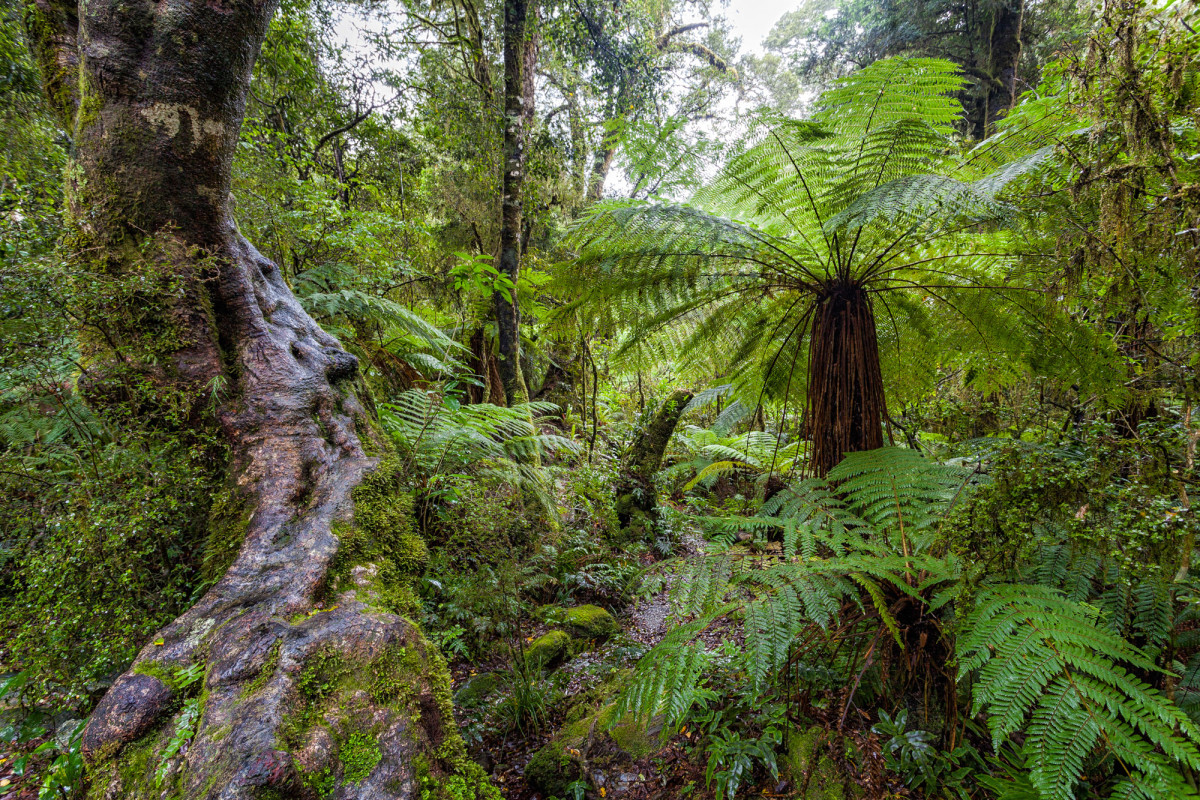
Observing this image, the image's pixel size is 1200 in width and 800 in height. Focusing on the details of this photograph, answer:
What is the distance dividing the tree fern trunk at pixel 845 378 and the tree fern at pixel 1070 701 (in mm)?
877

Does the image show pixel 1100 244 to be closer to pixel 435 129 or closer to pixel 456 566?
pixel 456 566

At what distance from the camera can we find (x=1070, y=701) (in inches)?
40.8

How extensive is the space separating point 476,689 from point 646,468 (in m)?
3.11

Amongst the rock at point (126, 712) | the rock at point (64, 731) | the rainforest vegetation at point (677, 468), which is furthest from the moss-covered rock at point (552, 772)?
the rock at point (64, 731)

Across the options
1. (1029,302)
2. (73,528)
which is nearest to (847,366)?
(1029,302)

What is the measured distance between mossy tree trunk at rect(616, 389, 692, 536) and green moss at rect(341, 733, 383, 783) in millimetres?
3906

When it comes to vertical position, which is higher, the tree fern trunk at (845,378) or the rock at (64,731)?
the tree fern trunk at (845,378)

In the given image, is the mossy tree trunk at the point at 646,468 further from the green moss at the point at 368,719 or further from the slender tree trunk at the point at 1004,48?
the slender tree trunk at the point at 1004,48

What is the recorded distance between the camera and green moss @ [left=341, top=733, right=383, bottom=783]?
1.09m

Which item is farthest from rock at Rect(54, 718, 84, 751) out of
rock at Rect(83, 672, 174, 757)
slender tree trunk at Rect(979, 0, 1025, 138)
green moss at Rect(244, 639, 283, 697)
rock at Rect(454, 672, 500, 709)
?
slender tree trunk at Rect(979, 0, 1025, 138)

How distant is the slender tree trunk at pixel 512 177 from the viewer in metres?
3.99

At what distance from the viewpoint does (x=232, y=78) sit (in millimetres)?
1996

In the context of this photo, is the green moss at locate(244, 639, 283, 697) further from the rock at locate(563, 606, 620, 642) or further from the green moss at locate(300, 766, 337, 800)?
the rock at locate(563, 606, 620, 642)

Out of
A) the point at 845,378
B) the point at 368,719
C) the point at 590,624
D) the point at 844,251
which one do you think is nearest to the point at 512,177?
the point at 844,251
